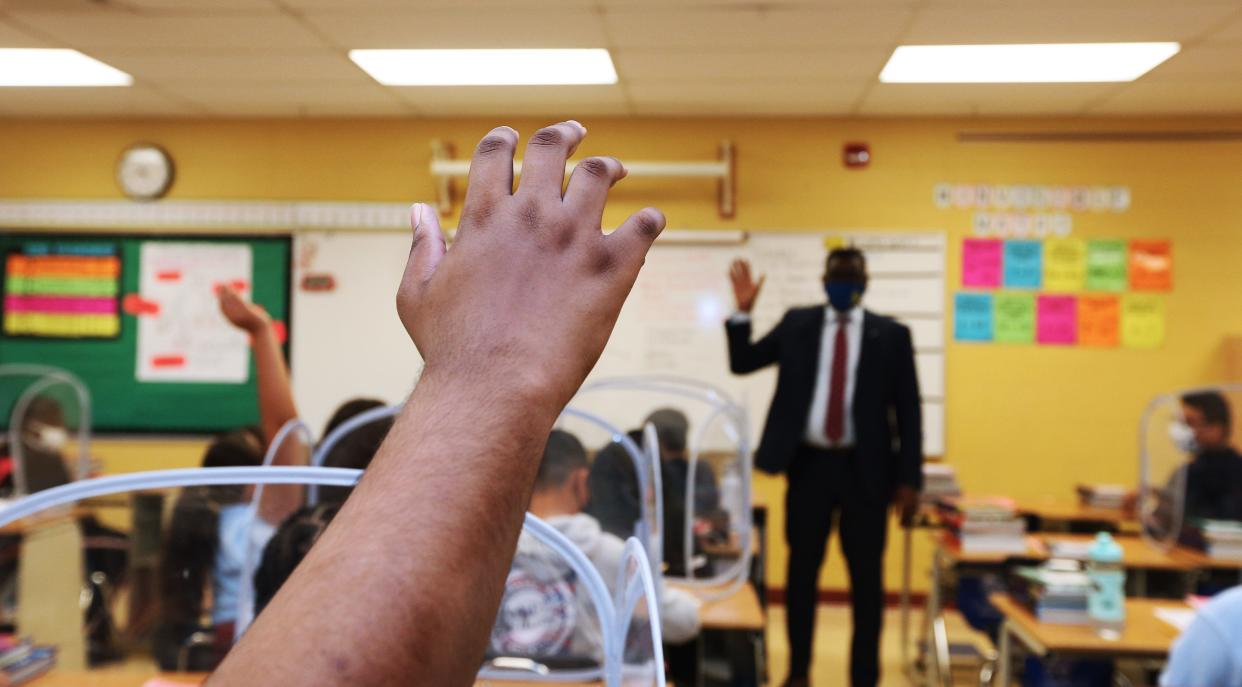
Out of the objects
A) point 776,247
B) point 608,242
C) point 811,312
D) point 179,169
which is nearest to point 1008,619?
point 811,312

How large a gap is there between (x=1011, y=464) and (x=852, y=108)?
→ 6.24ft

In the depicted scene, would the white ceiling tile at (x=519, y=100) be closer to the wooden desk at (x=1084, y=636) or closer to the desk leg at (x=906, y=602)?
the desk leg at (x=906, y=602)

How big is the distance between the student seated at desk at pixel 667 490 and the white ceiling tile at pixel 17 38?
9.13 ft

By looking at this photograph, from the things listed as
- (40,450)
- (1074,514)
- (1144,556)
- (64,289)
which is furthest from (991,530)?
(64,289)

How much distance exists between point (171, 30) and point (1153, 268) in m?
4.42

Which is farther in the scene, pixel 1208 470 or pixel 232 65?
pixel 232 65

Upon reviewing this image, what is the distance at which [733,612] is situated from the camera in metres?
2.21

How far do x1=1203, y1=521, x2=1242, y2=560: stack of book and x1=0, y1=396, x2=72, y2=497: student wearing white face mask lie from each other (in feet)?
13.4

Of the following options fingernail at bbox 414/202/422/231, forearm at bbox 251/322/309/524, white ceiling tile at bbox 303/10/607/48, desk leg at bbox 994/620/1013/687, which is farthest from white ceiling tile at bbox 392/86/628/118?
fingernail at bbox 414/202/422/231

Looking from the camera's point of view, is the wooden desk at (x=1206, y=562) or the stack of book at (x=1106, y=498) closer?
the wooden desk at (x=1206, y=562)

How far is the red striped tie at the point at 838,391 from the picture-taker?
3047 millimetres

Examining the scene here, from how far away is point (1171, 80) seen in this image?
4004 millimetres

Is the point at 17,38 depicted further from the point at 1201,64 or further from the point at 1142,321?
the point at 1142,321

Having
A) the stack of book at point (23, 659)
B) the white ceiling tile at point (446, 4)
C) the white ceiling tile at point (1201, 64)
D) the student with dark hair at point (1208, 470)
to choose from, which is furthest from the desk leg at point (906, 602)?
the stack of book at point (23, 659)
